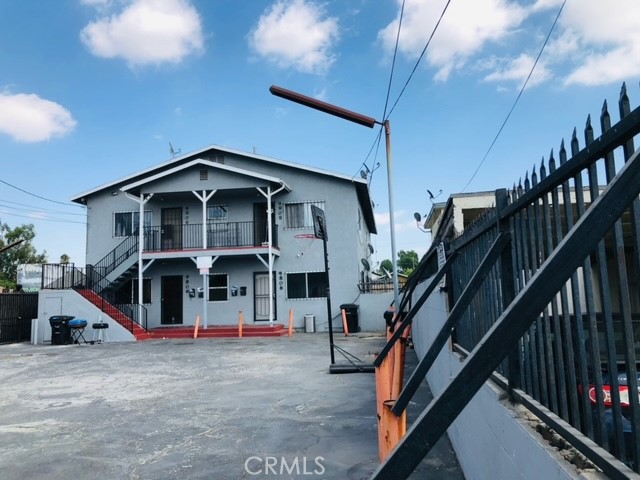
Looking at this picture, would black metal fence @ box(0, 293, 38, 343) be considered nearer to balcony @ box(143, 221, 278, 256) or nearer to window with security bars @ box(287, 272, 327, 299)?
balcony @ box(143, 221, 278, 256)

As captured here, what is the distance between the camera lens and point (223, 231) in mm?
21406

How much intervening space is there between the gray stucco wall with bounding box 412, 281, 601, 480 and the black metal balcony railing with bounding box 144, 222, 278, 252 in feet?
57.3

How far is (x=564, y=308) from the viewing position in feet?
6.26

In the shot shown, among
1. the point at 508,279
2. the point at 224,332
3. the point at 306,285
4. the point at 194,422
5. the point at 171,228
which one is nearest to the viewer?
the point at 508,279

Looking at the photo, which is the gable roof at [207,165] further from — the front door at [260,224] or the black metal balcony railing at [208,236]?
the black metal balcony railing at [208,236]

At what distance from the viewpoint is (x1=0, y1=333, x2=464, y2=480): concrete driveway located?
4434 mm

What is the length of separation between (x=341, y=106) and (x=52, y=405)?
9666 mm

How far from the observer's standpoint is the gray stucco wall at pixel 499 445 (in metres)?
1.78

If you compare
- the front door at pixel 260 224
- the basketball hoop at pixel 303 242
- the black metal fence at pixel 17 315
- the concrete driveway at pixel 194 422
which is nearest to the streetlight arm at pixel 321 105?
the concrete driveway at pixel 194 422

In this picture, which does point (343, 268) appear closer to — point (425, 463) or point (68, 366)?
point (68, 366)

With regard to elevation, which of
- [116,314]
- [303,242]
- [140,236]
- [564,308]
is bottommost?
[116,314]

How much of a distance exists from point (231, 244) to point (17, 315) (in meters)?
9.24

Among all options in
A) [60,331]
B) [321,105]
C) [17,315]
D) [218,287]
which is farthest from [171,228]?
[321,105]

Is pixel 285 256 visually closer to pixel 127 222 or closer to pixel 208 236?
pixel 208 236
